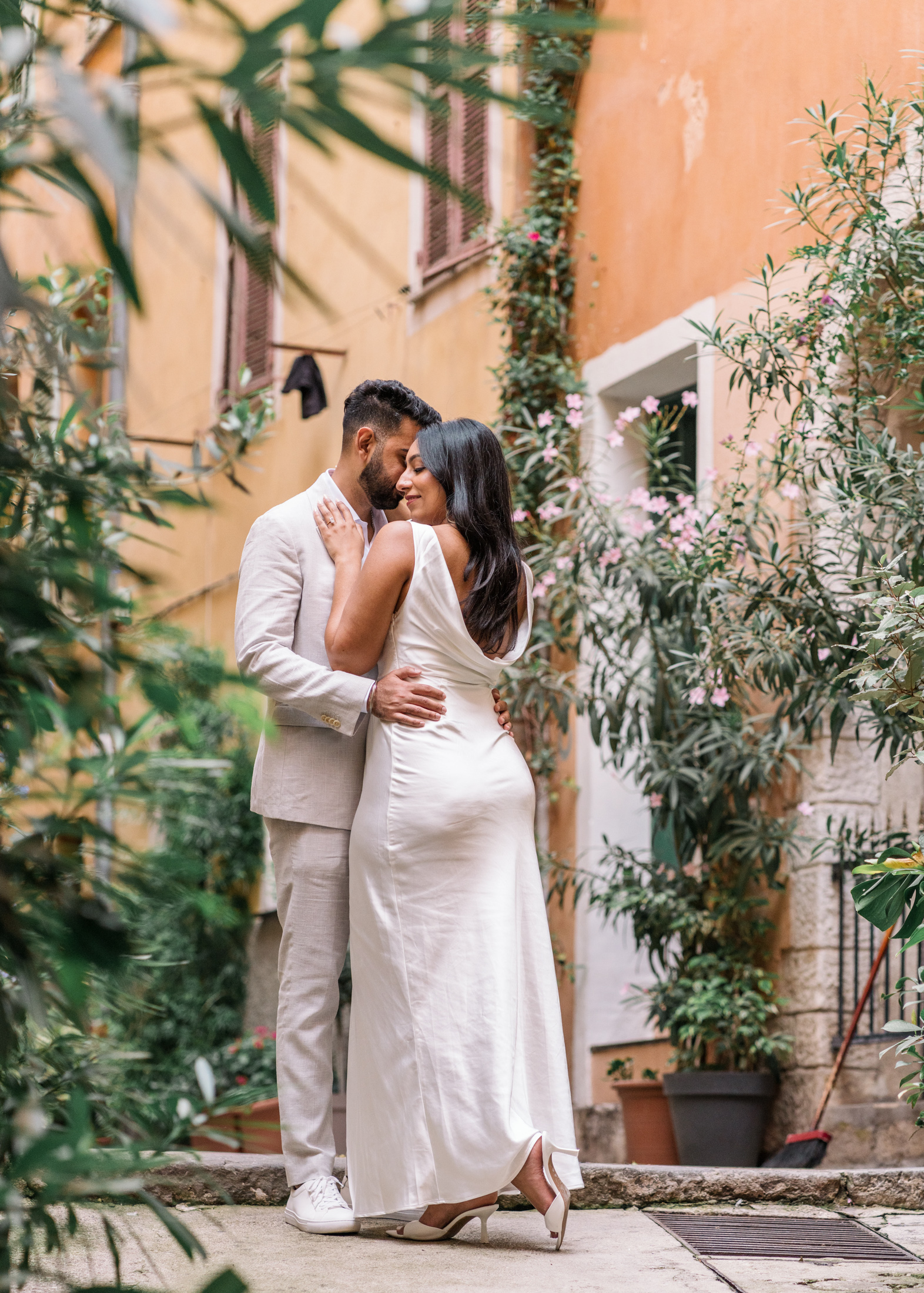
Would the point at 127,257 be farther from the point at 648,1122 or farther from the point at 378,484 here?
the point at 648,1122

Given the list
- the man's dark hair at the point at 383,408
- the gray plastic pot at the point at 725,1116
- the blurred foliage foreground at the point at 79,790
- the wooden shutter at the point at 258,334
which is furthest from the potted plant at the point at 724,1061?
the wooden shutter at the point at 258,334

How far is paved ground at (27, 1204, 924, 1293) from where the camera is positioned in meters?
2.97

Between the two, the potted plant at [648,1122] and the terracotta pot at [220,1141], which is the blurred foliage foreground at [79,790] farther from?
the potted plant at [648,1122]

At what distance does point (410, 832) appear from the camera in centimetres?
362

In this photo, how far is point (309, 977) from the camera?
12.5 ft

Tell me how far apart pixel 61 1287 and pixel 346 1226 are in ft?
2.92

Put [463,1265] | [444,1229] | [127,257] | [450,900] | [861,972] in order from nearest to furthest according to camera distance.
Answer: [127,257] → [463,1265] → [444,1229] → [450,900] → [861,972]

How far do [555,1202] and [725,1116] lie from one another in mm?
2626

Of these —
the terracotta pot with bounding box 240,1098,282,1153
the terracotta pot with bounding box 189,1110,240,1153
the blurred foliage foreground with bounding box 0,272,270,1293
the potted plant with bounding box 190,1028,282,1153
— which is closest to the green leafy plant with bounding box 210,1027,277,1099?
the potted plant with bounding box 190,1028,282,1153

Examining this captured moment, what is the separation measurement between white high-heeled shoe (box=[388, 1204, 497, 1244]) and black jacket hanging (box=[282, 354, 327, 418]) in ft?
23.7

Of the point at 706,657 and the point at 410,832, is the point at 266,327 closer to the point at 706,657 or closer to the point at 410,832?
the point at 706,657

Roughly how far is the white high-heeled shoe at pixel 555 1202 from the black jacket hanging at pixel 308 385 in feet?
23.9

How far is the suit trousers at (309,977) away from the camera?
371 cm

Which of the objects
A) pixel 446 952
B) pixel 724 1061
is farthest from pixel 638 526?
pixel 446 952
